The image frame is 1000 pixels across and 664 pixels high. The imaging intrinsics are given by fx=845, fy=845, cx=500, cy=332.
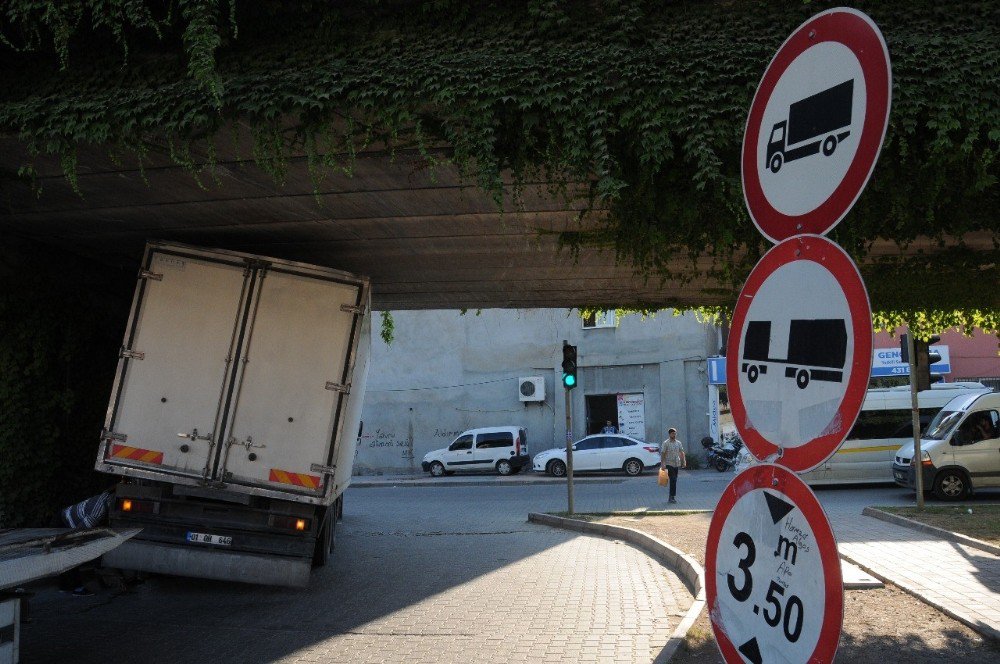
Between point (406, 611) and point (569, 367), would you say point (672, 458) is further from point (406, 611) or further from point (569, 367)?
point (406, 611)

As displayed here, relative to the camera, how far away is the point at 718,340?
33.2 meters

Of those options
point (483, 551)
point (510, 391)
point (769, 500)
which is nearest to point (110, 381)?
point (483, 551)

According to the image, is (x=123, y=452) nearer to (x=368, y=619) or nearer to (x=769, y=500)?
(x=368, y=619)

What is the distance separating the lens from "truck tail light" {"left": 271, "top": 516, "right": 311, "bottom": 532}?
835 cm

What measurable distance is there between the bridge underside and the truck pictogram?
3.62m

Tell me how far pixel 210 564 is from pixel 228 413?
1462 mm

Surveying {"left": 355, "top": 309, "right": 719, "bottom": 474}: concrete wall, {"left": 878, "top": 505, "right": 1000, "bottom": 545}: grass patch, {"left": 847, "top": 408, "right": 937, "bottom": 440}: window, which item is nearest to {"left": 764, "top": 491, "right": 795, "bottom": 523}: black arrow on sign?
{"left": 878, "top": 505, "right": 1000, "bottom": 545}: grass patch

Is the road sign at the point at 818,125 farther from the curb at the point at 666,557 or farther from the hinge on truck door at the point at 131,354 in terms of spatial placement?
the hinge on truck door at the point at 131,354

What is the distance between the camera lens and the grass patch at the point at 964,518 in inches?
454

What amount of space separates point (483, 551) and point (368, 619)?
488 cm

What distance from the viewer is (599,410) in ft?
113

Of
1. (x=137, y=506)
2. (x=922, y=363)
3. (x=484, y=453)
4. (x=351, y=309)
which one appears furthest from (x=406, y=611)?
(x=484, y=453)

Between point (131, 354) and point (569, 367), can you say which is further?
point (569, 367)

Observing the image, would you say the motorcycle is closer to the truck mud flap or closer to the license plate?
the truck mud flap
